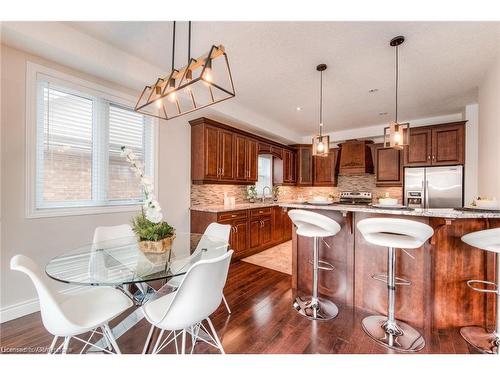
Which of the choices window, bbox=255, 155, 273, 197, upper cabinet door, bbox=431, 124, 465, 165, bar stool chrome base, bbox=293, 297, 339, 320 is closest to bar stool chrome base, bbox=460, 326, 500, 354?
bar stool chrome base, bbox=293, 297, 339, 320

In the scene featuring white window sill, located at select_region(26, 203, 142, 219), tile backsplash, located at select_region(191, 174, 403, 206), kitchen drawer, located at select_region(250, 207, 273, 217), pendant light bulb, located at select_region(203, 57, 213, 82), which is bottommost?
kitchen drawer, located at select_region(250, 207, 273, 217)

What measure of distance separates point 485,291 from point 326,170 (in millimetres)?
4298

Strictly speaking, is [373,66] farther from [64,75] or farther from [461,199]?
[64,75]

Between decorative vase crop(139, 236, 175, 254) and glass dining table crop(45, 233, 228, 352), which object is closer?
glass dining table crop(45, 233, 228, 352)

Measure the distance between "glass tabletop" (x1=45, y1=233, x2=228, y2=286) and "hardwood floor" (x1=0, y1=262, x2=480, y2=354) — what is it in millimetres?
660

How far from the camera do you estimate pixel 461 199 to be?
3.82 metres

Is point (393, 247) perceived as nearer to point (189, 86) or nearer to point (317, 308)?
point (317, 308)

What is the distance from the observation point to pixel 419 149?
430 cm

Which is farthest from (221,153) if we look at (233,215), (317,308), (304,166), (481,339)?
(481,339)

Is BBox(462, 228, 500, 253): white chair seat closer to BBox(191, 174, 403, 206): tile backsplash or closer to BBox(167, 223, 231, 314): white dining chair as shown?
BBox(167, 223, 231, 314): white dining chair

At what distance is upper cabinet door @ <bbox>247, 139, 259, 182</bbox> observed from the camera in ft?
14.4

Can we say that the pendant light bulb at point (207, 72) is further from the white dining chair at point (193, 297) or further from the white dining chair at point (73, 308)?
the white dining chair at point (73, 308)
